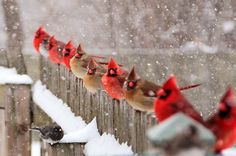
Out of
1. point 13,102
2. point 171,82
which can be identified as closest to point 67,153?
point 171,82

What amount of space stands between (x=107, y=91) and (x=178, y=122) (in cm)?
382

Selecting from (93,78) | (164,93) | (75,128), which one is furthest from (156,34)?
(164,93)

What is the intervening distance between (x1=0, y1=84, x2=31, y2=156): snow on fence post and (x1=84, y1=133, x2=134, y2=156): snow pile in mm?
2232

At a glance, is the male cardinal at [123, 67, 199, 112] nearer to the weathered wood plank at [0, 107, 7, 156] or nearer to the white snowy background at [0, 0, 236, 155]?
the weathered wood plank at [0, 107, 7, 156]

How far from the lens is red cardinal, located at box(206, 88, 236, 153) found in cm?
252

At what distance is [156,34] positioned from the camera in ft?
45.0

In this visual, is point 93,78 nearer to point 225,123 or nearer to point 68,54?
point 68,54

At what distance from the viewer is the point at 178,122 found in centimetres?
160

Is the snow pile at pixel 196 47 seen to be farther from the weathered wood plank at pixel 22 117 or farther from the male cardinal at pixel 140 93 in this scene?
the male cardinal at pixel 140 93

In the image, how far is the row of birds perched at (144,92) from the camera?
2588 mm

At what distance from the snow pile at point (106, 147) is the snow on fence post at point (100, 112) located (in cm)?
5

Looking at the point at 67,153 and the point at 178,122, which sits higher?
the point at 178,122

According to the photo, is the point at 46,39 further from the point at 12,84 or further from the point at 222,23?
the point at 222,23

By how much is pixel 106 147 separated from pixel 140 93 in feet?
2.50
